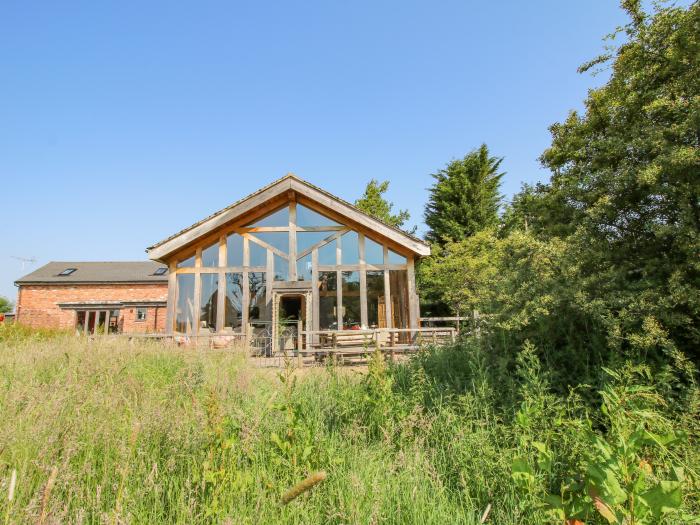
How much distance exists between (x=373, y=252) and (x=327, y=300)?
92.8 inches

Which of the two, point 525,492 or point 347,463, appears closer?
point 525,492

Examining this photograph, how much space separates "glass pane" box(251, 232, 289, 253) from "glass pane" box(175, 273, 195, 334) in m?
2.81

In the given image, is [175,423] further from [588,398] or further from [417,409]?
[588,398]

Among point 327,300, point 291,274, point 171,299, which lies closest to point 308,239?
point 291,274

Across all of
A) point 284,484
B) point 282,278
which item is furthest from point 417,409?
point 282,278

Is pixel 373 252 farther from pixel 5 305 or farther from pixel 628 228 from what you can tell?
pixel 5 305

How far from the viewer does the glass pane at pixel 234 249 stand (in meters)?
13.4

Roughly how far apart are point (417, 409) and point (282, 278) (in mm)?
10436

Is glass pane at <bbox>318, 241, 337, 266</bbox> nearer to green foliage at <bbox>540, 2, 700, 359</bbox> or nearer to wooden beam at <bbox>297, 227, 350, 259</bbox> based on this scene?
wooden beam at <bbox>297, 227, 350, 259</bbox>

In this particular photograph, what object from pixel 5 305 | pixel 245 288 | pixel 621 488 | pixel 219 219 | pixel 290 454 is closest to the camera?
pixel 621 488

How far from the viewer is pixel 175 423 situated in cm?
301

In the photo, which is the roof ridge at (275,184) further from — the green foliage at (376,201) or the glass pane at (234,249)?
the green foliage at (376,201)

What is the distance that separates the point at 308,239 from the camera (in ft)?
44.4

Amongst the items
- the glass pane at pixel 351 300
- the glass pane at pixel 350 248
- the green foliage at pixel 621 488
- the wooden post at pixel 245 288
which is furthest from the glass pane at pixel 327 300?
the green foliage at pixel 621 488
